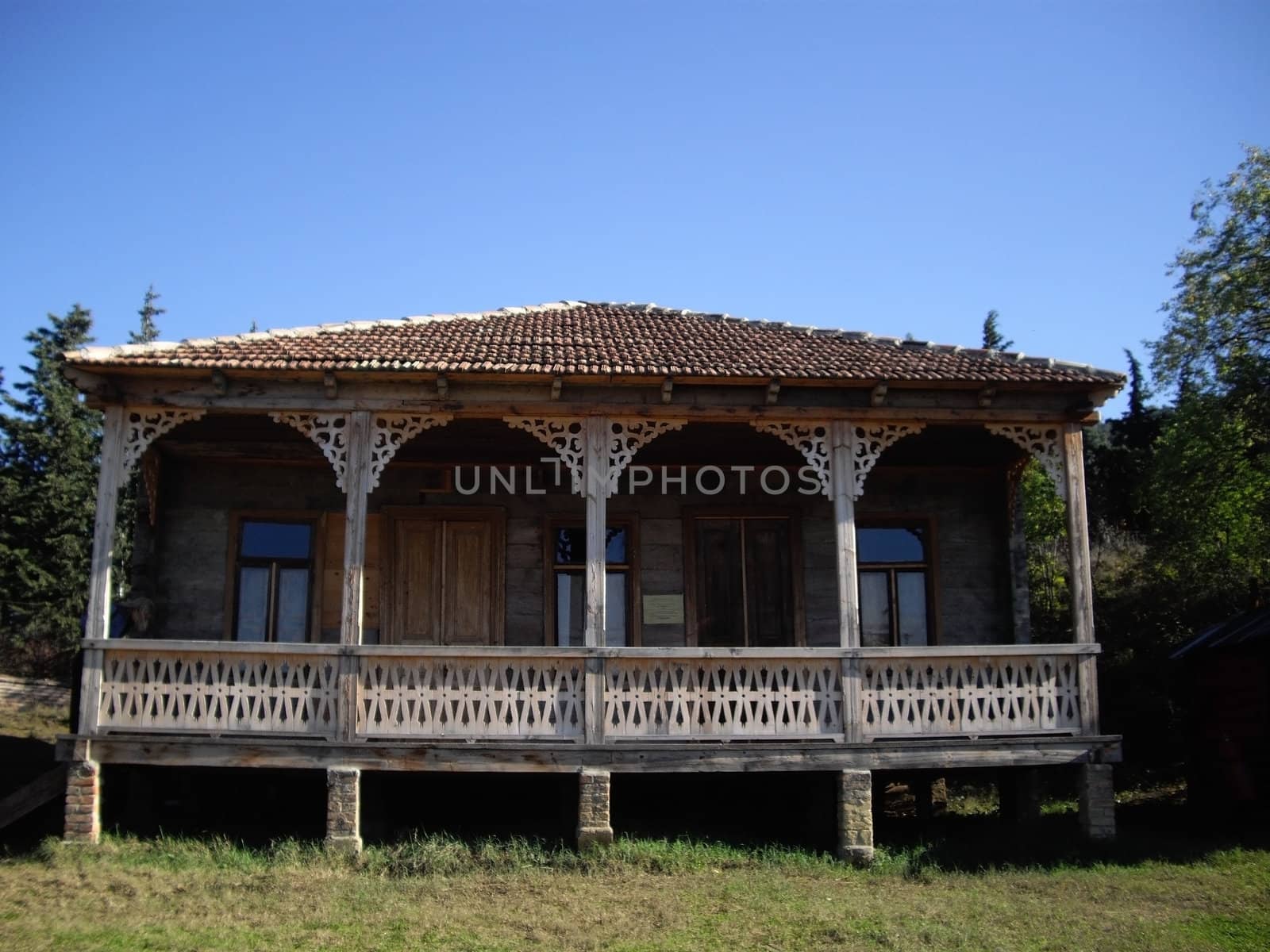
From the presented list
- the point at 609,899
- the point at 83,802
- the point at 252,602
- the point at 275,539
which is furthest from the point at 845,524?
the point at 83,802

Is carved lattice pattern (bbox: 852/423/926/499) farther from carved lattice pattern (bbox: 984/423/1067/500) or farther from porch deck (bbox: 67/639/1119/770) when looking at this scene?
porch deck (bbox: 67/639/1119/770)

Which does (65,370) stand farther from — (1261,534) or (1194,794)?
(1261,534)

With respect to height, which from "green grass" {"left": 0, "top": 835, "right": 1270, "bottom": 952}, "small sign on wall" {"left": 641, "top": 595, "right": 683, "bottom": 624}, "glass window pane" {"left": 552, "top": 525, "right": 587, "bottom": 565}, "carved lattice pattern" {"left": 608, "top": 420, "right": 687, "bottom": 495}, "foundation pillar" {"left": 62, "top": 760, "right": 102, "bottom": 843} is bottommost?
"green grass" {"left": 0, "top": 835, "right": 1270, "bottom": 952}

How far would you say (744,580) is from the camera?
13836 mm

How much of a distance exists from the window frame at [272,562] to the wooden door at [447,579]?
34.8 inches

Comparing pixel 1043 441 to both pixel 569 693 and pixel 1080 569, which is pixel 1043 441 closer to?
pixel 1080 569

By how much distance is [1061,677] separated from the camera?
1152cm

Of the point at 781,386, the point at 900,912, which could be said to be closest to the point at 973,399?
the point at 781,386

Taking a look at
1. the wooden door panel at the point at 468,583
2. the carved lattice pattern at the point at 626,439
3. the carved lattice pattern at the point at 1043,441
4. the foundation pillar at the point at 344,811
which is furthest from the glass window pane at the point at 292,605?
the carved lattice pattern at the point at 1043,441

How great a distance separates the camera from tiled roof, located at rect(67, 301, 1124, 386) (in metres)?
11.1

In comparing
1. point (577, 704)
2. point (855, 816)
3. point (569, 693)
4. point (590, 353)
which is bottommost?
point (855, 816)

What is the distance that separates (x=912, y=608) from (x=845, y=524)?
292 cm

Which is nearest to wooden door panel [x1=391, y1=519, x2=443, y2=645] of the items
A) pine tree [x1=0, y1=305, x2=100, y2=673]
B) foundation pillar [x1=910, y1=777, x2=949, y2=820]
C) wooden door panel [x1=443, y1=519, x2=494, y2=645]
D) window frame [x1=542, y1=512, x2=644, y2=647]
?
wooden door panel [x1=443, y1=519, x2=494, y2=645]

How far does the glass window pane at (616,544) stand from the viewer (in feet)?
45.6
